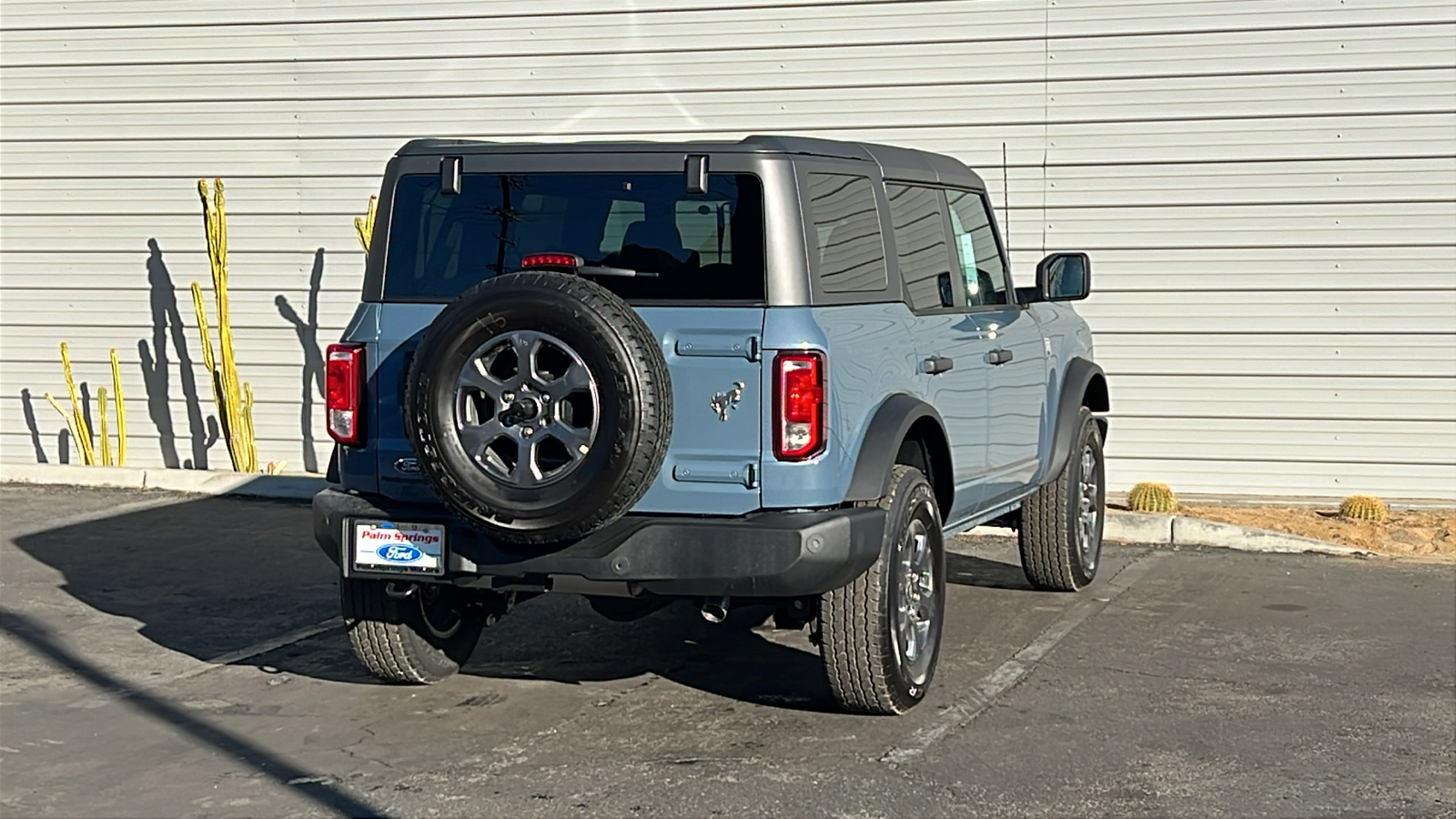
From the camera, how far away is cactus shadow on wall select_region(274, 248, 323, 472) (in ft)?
43.0

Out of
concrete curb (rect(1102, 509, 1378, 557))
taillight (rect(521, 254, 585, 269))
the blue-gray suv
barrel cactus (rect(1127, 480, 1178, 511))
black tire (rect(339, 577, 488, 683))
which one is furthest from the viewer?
barrel cactus (rect(1127, 480, 1178, 511))

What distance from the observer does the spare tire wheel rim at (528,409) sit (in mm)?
5566

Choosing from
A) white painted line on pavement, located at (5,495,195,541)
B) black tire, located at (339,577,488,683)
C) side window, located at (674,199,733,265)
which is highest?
side window, located at (674,199,733,265)

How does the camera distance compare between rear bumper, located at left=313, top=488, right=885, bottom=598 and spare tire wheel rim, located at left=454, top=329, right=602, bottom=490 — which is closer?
spare tire wheel rim, located at left=454, top=329, right=602, bottom=490

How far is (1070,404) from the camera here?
8.53 metres

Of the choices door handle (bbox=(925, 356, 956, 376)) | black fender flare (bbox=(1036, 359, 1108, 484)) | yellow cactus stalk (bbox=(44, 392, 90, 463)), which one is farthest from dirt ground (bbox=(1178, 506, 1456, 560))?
yellow cactus stalk (bbox=(44, 392, 90, 463))

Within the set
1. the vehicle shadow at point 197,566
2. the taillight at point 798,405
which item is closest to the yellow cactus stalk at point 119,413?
the vehicle shadow at point 197,566

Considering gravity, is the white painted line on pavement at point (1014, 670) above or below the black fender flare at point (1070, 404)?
below

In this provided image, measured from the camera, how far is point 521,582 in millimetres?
5965

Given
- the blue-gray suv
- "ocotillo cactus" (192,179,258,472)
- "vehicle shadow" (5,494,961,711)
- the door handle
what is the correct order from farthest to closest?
"ocotillo cactus" (192,179,258,472), "vehicle shadow" (5,494,961,711), the door handle, the blue-gray suv

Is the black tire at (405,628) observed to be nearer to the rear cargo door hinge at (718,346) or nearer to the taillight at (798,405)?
the rear cargo door hinge at (718,346)

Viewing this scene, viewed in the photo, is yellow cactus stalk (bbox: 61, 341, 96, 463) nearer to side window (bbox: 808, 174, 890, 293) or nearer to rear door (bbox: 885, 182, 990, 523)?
rear door (bbox: 885, 182, 990, 523)

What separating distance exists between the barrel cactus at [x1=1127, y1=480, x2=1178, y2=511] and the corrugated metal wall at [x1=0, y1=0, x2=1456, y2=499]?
417 millimetres

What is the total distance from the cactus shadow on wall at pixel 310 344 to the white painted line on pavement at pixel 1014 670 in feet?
20.5
